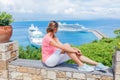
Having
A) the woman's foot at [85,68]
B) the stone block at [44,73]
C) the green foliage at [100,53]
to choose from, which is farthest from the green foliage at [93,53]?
the woman's foot at [85,68]

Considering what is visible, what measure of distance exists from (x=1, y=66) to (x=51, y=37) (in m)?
1.12

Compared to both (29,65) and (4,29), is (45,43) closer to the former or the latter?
(29,65)

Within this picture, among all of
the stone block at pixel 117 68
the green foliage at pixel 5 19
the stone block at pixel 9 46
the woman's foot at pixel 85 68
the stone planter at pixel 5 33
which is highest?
the green foliage at pixel 5 19

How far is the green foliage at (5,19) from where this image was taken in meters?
5.30

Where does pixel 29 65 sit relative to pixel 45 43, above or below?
below

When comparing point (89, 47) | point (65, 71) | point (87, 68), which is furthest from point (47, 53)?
point (89, 47)

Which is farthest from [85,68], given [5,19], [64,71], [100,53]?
[100,53]

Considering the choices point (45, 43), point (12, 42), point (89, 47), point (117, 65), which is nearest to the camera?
point (117, 65)

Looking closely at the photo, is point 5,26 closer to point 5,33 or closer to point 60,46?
point 5,33

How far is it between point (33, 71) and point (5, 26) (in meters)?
1.03

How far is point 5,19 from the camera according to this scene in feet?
17.5

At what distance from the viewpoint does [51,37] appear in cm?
497

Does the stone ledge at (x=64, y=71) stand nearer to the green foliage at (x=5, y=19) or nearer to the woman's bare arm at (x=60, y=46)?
the woman's bare arm at (x=60, y=46)

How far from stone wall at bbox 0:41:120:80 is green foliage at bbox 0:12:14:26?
1.30 feet
